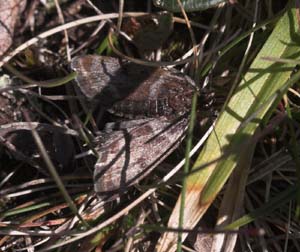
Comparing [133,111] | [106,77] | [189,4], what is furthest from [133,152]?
[189,4]

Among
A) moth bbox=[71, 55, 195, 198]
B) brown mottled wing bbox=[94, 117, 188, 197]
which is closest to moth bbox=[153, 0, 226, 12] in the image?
moth bbox=[71, 55, 195, 198]

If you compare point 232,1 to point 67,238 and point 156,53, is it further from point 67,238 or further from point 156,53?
point 67,238

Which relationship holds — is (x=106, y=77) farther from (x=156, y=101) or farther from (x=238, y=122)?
(x=238, y=122)

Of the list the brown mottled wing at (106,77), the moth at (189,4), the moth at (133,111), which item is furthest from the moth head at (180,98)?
the moth at (189,4)

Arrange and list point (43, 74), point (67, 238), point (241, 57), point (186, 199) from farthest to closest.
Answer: point (43, 74) < point (241, 57) < point (67, 238) < point (186, 199)

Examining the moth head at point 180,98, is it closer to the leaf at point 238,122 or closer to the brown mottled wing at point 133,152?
the brown mottled wing at point 133,152

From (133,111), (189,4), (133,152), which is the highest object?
(189,4)

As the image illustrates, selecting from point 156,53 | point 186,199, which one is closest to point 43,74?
point 156,53
